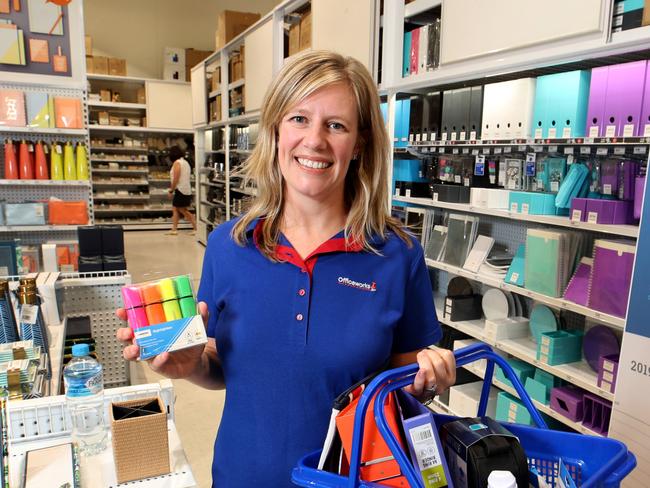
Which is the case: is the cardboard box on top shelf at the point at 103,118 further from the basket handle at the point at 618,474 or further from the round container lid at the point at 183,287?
the basket handle at the point at 618,474

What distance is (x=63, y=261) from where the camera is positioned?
15.1ft

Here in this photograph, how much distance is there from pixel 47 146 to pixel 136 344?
14.1 ft

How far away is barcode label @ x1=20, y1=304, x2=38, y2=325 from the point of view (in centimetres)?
227

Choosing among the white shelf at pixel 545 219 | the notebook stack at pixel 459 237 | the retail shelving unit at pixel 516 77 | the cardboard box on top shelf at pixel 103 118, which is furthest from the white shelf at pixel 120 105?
the notebook stack at pixel 459 237

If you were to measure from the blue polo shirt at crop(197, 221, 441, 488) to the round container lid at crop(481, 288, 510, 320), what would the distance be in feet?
7.35

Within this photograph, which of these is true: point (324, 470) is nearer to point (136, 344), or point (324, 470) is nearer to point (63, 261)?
point (136, 344)

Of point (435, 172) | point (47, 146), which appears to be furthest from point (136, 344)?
point (47, 146)

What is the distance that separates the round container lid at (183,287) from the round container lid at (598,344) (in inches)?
90.1

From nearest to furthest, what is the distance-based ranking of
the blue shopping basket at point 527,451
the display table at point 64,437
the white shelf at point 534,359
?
the blue shopping basket at point 527,451
the display table at point 64,437
the white shelf at point 534,359

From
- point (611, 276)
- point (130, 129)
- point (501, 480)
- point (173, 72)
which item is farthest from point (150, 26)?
point (501, 480)

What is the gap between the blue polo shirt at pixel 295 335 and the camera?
1198mm

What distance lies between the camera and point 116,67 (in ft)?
35.9

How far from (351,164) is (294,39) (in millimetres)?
4467

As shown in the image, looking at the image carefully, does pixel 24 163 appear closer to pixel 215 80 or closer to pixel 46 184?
pixel 46 184
